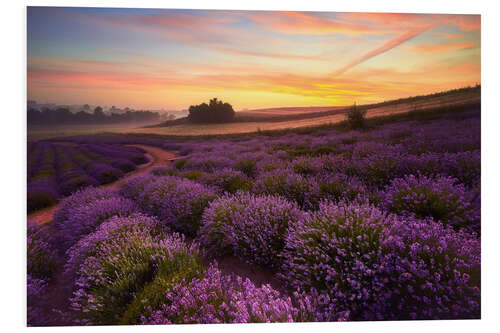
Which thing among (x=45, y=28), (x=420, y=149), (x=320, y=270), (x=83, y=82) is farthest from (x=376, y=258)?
(x=45, y=28)

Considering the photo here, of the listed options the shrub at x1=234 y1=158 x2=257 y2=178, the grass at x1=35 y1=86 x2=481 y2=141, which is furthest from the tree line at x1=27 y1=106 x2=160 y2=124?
the shrub at x1=234 y1=158 x2=257 y2=178

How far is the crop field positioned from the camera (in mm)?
2240

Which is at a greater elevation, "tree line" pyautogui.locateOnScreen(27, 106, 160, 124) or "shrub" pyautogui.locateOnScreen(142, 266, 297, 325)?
"tree line" pyautogui.locateOnScreen(27, 106, 160, 124)

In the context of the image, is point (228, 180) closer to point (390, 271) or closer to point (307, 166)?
point (307, 166)

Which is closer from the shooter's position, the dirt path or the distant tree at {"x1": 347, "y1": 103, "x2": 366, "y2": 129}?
the distant tree at {"x1": 347, "y1": 103, "x2": 366, "y2": 129}

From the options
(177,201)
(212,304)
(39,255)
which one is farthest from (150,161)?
(212,304)

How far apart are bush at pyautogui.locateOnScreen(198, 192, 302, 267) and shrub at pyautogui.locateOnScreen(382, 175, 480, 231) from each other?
3.54ft

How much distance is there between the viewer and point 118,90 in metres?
3.55

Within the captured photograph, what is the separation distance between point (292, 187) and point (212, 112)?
145 centimetres

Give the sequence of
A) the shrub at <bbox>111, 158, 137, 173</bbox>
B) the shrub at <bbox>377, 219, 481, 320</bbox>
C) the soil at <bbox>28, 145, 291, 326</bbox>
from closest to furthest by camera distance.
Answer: the shrub at <bbox>377, 219, 481, 320</bbox> → the soil at <bbox>28, 145, 291, 326</bbox> → the shrub at <bbox>111, 158, 137, 173</bbox>

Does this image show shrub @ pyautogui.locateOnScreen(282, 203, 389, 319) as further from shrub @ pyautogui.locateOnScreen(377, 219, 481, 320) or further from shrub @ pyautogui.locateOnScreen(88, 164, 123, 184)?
shrub @ pyautogui.locateOnScreen(88, 164, 123, 184)

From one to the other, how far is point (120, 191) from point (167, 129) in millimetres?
1111

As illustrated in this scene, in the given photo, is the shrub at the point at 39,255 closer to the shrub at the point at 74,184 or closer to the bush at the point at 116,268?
the bush at the point at 116,268

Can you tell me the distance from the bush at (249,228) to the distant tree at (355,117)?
5.09 ft
